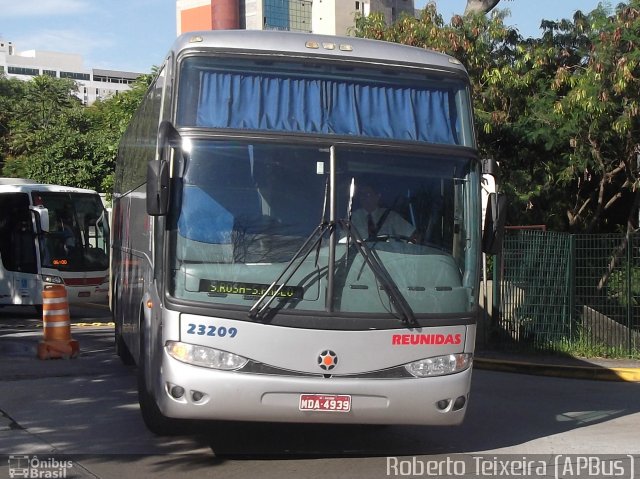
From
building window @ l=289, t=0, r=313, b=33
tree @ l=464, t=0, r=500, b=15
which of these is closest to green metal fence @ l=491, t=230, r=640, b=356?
tree @ l=464, t=0, r=500, b=15

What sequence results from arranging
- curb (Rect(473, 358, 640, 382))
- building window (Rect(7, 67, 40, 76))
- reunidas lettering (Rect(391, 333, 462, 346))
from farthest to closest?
building window (Rect(7, 67, 40, 76)) < curb (Rect(473, 358, 640, 382)) < reunidas lettering (Rect(391, 333, 462, 346))

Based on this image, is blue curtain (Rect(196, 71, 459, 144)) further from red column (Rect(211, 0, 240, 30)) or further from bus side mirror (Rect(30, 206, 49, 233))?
red column (Rect(211, 0, 240, 30))

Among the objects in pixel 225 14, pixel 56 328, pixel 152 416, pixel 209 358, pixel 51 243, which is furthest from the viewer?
pixel 225 14

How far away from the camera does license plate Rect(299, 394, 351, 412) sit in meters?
7.50

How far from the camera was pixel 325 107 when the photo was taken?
26.5ft

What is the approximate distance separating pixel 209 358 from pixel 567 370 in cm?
798

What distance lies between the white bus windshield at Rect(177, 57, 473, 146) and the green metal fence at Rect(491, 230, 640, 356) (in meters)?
7.54

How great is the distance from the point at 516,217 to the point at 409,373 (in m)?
14.6

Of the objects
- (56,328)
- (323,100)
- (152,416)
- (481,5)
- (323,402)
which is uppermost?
(481,5)

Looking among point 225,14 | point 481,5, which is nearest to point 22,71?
point 225,14

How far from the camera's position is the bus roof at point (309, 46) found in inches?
320

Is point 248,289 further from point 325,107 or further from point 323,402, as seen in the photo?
point 325,107

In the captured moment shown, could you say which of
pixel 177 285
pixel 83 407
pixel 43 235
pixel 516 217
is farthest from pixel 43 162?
pixel 177 285

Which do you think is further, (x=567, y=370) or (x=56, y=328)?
(x=567, y=370)
